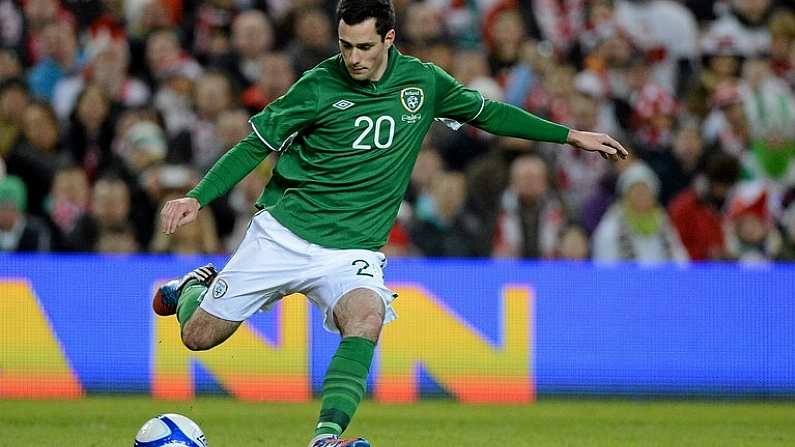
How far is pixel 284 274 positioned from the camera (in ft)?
24.1

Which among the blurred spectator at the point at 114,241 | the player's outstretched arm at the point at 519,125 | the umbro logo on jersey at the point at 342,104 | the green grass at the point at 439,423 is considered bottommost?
the green grass at the point at 439,423

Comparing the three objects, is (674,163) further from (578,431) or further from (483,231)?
(578,431)

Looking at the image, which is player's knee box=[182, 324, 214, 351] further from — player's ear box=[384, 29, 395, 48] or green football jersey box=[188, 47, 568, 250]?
player's ear box=[384, 29, 395, 48]

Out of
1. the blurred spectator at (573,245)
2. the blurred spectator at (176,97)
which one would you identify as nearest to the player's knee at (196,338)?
the blurred spectator at (573,245)

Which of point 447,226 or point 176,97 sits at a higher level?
point 176,97

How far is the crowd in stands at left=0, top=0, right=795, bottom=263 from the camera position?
12344 mm

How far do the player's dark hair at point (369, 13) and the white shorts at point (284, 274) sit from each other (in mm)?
1088

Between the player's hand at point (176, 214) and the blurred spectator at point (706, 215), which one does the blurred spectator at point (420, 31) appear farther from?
the player's hand at point (176, 214)

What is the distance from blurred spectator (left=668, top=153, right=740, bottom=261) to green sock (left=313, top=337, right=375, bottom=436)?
6201mm

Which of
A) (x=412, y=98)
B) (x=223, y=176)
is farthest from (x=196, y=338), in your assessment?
(x=412, y=98)

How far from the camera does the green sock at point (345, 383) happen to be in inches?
261

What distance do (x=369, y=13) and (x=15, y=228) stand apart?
5897 mm

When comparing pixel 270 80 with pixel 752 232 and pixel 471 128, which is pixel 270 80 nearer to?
pixel 471 128

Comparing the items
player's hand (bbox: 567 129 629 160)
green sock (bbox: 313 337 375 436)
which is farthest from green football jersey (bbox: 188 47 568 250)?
player's hand (bbox: 567 129 629 160)
